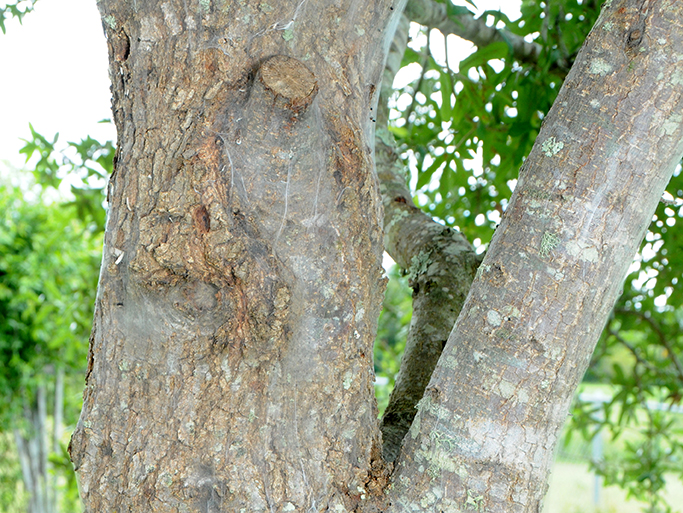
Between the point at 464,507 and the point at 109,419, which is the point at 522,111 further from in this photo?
the point at 109,419

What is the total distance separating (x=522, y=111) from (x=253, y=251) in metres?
0.90

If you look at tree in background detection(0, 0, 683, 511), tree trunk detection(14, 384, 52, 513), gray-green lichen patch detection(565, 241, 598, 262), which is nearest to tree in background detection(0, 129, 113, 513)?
tree trunk detection(14, 384, 52, 513)

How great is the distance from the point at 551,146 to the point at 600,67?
119 mm

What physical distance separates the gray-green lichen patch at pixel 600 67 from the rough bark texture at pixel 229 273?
322 millimetres

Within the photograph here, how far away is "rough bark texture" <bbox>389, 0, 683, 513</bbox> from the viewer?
0.72 m

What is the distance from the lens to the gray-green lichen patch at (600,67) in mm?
743

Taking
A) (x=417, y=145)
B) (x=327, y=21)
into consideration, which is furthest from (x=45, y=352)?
(x=327, y=21)

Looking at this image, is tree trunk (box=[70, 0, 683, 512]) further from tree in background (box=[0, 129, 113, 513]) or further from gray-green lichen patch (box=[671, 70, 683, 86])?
tree in background (box=[0, 129, 113, 513])

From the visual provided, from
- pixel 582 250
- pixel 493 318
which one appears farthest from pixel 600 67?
pixel 493 318

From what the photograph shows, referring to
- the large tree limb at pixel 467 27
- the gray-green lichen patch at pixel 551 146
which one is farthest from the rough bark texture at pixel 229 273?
the large tree limb at pixel 467 27

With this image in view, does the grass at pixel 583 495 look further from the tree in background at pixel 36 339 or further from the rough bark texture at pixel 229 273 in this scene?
the rough bark texture at pixel 229 273

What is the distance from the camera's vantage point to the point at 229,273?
2.29 ft

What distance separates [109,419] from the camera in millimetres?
739

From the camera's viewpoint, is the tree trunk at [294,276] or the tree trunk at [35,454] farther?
the tree trunk at [35,454]
